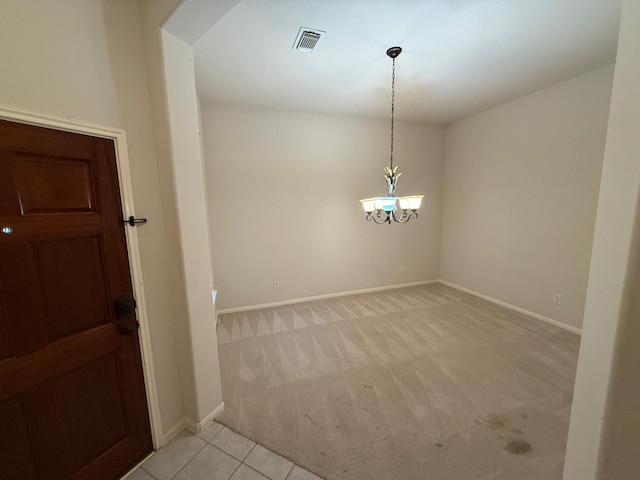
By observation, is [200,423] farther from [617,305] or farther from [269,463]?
[617,305]

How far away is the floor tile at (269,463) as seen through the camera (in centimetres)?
141

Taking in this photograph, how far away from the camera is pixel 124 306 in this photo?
1378 mm

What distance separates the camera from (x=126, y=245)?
1393 mm

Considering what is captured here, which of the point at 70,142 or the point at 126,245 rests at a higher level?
the point at 70,142

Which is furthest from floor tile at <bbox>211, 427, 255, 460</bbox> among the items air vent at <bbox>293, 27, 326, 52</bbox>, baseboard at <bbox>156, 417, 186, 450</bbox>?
air vent at <bbox>293, 27, 326, 52</bbox>

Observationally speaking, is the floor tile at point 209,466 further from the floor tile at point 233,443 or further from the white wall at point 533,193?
the white wall at point 533,193

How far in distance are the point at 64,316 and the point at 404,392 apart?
7.79 ft

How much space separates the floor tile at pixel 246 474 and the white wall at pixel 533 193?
382 cm

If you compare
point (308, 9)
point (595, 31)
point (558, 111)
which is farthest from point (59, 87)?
point (558, 111)

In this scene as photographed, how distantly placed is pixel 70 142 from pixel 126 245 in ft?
1.88

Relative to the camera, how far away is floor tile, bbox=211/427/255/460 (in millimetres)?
1536

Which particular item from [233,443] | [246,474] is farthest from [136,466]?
[246,474]

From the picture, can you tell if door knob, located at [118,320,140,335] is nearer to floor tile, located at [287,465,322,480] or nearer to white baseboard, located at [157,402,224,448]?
white baseboard, located at [157,402,224,448]

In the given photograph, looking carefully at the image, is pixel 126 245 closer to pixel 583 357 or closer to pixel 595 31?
pixel 583 357
